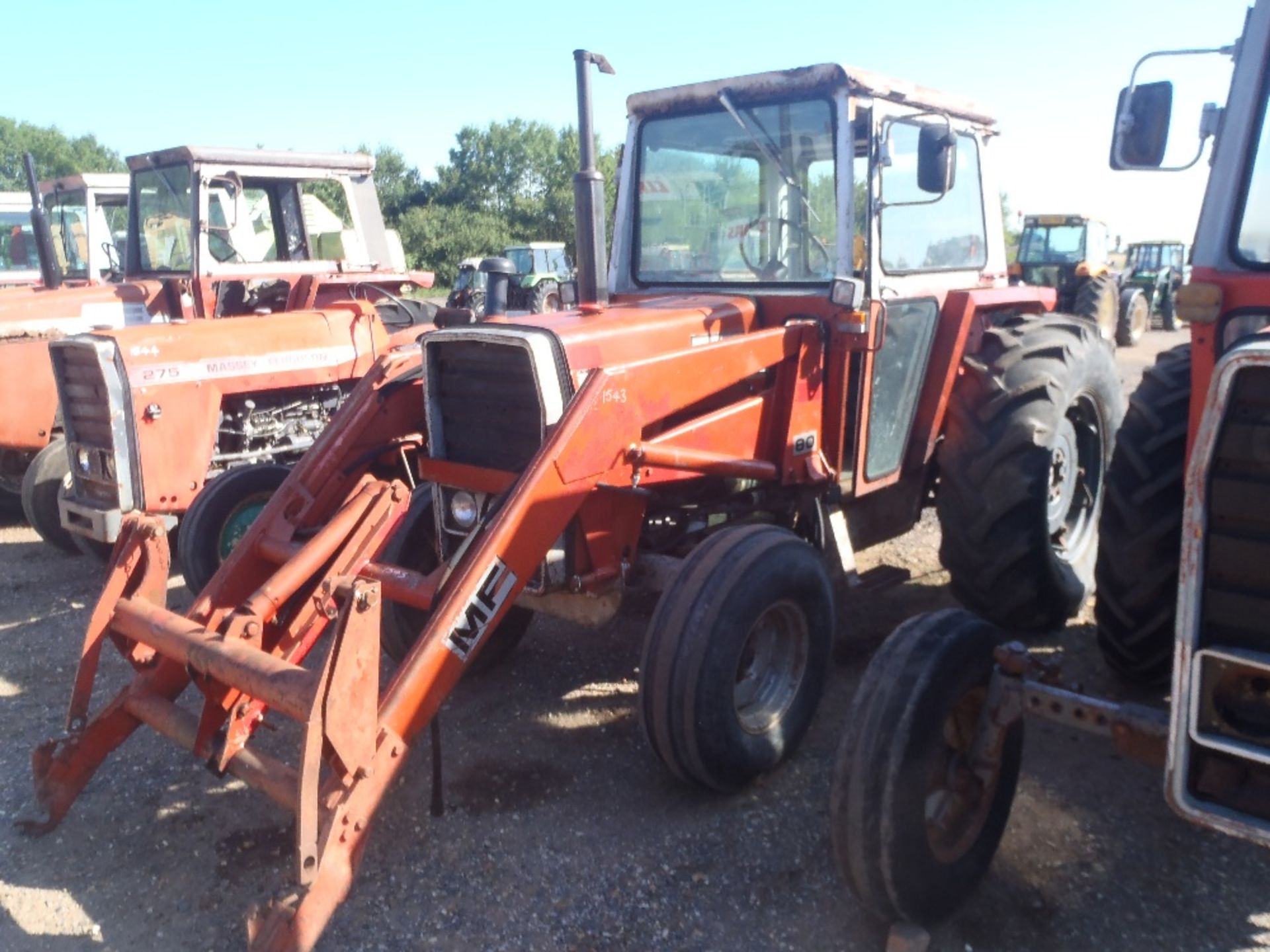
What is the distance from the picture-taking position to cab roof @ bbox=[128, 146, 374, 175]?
6312 millimetres

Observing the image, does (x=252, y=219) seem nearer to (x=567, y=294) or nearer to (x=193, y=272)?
(x=193, y=272)

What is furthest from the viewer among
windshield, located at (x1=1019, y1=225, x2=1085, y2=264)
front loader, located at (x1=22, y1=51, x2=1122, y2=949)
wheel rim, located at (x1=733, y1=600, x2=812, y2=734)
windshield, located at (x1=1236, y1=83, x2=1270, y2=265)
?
windshield, located at (x1=1019, y1=225, x2=1085, y2=264)

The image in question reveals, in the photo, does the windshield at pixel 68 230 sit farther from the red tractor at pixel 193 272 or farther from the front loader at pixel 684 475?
the front loader at pixel 684 475

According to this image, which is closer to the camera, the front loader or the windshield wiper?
the front loader

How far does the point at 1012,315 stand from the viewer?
4.97 m

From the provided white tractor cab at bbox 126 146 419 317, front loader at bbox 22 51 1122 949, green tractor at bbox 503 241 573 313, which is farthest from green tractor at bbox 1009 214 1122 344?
front loader at bbox 22 51 1122 949

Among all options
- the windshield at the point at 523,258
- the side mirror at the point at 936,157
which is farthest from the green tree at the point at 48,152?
the side mirror at the point at 936,157

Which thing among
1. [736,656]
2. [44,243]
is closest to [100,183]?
[44,243]

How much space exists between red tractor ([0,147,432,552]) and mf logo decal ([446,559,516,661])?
13.1ft

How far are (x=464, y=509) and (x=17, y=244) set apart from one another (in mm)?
8971

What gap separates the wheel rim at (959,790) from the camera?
255 centimetres

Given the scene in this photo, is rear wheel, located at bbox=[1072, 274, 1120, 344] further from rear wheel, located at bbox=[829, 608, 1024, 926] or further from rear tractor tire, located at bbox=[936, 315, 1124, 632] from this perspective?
rear wheel, located at bbox=[829, 608, 1024, 926]

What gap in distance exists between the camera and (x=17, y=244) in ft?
33.8

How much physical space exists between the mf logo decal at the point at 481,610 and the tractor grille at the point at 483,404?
57cm
